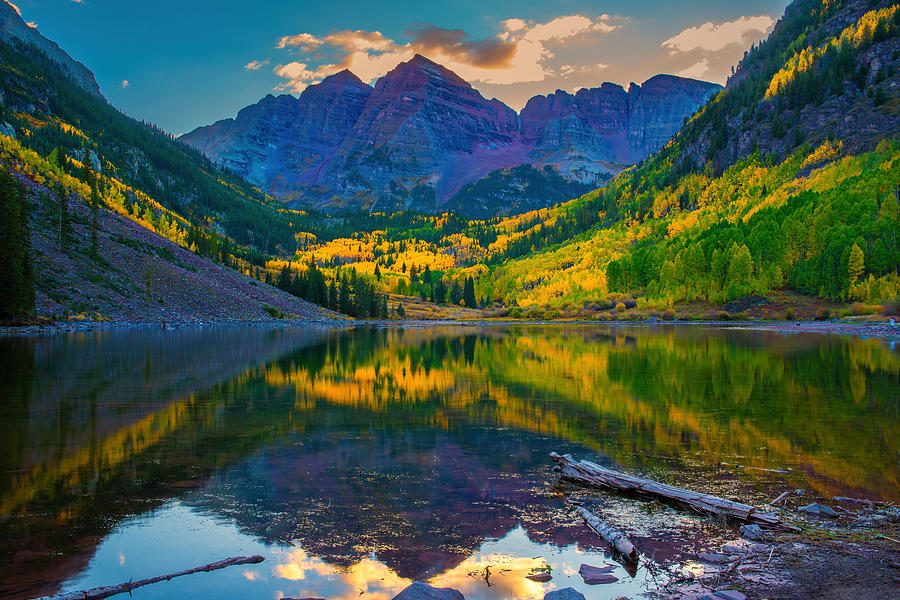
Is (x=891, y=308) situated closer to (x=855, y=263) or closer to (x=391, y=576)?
(x=855, y=263)

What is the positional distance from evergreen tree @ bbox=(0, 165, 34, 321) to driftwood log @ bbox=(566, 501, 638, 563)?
263 ft

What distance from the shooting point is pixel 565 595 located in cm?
834

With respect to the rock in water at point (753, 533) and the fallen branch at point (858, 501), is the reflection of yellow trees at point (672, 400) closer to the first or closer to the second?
the fallen branch at point (858, 501)

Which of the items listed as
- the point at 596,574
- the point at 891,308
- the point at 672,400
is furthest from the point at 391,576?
the point at 891,308

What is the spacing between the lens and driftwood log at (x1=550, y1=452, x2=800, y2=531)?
11.4 m

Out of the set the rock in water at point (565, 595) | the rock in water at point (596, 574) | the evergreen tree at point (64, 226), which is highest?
the evergreen tree at point (64, 226)

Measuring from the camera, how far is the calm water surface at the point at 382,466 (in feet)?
32.0

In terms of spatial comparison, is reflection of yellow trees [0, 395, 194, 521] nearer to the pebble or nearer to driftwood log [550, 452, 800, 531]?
driftwood log [550, 452, 800, 531]

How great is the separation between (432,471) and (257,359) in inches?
1396

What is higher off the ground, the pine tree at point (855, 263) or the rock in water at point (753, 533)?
the pine tree at point (855, 263)

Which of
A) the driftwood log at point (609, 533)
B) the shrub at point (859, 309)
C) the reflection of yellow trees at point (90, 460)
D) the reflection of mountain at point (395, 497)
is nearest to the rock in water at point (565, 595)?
the driftwood log at point (609, 533)

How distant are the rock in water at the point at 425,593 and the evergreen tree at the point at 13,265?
3161 inches

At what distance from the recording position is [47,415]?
21875mm

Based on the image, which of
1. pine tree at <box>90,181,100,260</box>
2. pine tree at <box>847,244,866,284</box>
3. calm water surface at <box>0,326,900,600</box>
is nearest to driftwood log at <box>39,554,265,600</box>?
calm water surface at <box>0,326,900,600</box>
